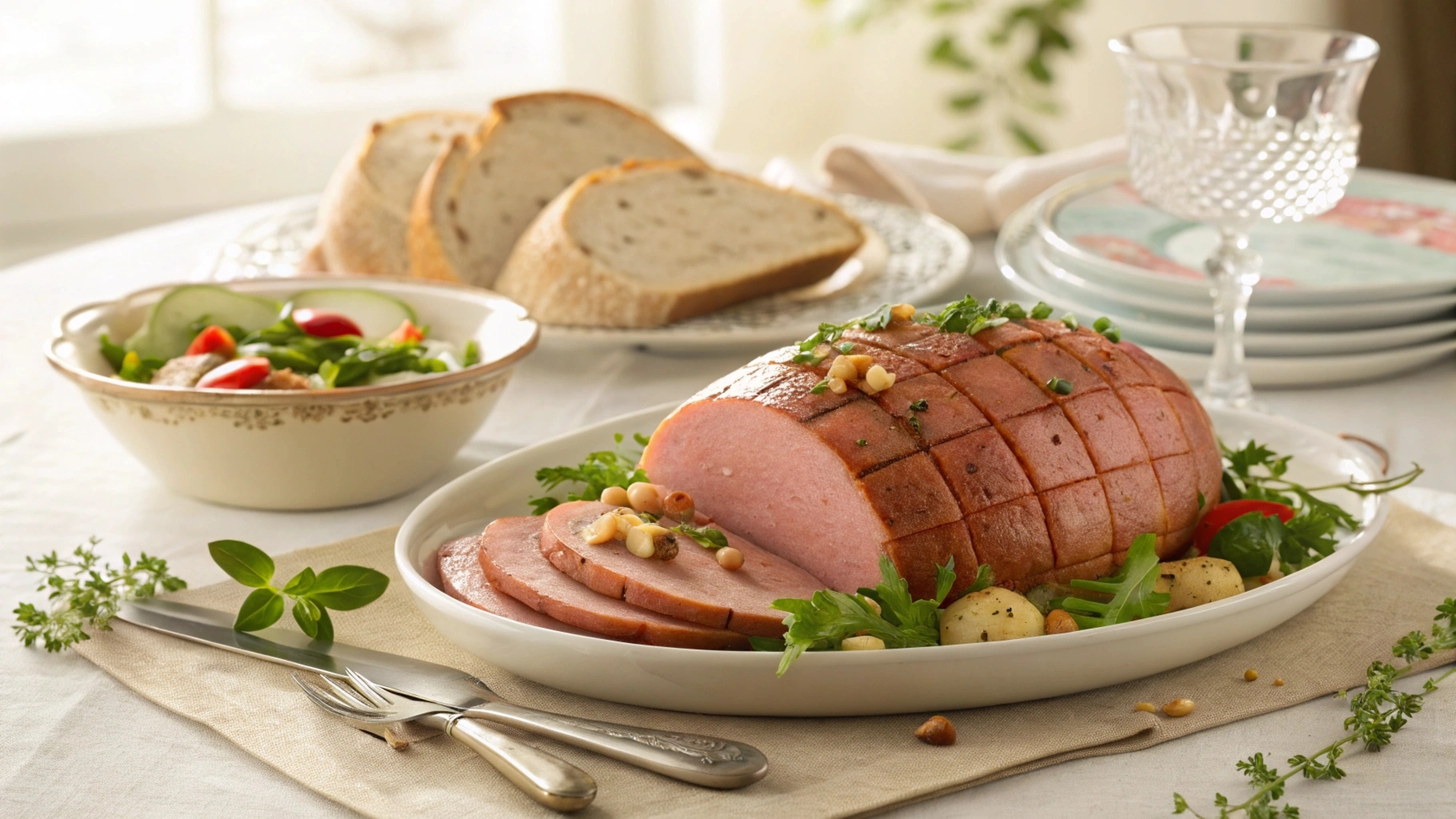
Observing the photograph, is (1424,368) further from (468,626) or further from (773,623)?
(468,626)

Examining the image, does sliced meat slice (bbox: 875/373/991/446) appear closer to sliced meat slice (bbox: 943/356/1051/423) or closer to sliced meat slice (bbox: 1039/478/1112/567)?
sliced meat slice (bbox: 943/356/1051/423)

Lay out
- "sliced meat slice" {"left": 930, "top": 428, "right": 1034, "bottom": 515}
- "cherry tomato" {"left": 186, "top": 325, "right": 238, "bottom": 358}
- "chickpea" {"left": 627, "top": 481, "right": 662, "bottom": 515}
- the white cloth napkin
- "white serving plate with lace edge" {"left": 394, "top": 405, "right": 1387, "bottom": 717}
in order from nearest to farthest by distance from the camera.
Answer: "white serving plate with lace edge" {"left": 394, "top": 405, "right": 1387, "bottom": 717} < "sliced meat slice" {"left": 930, "top": 428, "right": 1034, "bottom": 515} < "chickpea" {"left": 627, "top": 481, "right": 662, "bottom": 515} < "cherry tomato" {"left": 186, "top": 325, "right": 238, "bottom": 358} < the white cloth napkin

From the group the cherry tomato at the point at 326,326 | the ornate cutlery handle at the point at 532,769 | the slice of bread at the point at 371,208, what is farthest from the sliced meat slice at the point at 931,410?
the slice of bread at the point at 371,208

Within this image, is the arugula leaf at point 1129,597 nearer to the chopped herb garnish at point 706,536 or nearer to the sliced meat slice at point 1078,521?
the sliced meat slice at point 1078,521

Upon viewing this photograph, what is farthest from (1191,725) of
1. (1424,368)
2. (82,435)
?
(82,435)

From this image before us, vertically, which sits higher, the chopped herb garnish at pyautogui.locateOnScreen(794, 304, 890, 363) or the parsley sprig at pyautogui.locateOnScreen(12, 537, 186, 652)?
the chopped herb garnish at pyautogui.locateOnScreen(794, 304, 890, 363)

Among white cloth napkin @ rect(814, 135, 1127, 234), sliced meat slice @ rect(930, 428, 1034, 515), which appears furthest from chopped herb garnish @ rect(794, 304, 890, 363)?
white cloth napkin @ rect(814, 135, 1127, 234)
